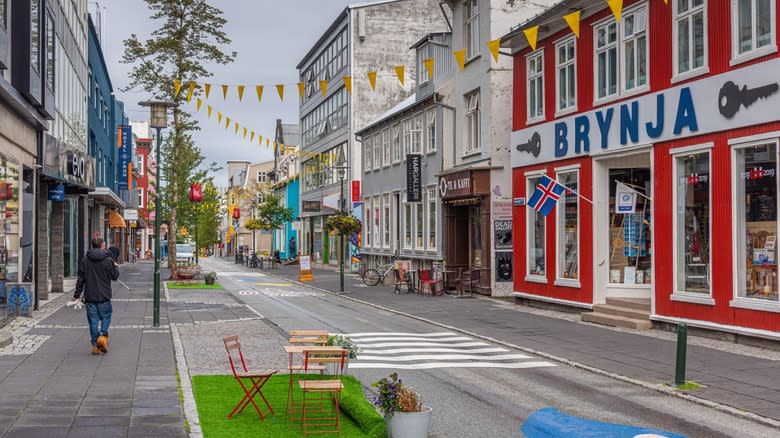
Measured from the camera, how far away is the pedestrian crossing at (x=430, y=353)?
1370cm

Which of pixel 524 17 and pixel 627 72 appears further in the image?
pixel 524 17

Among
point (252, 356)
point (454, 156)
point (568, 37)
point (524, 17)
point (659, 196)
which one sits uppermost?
point (524, 17)

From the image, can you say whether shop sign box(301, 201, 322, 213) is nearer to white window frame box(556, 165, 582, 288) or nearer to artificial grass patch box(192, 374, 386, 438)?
white window frame box(556, 165, 582, 288)

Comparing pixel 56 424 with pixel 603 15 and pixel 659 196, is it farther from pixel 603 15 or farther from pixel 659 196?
pixel 603 15

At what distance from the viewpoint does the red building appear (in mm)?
15281

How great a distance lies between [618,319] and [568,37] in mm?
7636

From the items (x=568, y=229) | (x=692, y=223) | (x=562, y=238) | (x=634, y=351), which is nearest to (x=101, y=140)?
(x=562, y=238)

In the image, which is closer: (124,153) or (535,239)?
(535,239)

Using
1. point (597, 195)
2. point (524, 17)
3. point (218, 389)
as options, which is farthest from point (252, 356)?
point (524, 17)

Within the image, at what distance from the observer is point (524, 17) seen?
91.1 ft

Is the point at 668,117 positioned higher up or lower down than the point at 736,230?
higher up

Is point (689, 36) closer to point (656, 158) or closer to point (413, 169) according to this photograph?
point (656, 158)

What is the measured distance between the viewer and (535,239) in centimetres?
2428

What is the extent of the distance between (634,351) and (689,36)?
21.7 feet
